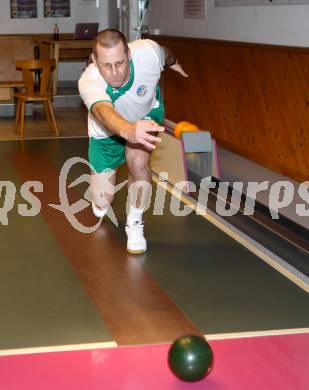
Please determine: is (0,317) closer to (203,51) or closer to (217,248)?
(217,248)

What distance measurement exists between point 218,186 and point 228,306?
2193mm

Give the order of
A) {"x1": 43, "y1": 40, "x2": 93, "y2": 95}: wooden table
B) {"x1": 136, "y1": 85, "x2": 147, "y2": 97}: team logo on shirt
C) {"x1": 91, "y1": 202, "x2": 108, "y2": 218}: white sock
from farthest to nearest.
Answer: {"x1": 43, "y1": 40, "x2": 93, "y2": 95}: wooden table
{"x1": 91, "y1": 202, "x2": 108, "y2": 218}: white sock
{"x1": 136, "y1": 85, "x2": 147, "y2": 97}: team logo on shirt

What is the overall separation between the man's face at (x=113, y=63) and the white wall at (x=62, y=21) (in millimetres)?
8740

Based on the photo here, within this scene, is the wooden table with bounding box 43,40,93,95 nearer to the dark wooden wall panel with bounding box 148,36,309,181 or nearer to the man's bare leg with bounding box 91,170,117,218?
the dark wooden wall panel with bounding box 148,36,309,181

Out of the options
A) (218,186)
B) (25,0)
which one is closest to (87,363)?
(218,186)

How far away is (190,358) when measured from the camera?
2326 millimetres

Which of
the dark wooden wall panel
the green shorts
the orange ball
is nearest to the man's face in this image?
the green shorts

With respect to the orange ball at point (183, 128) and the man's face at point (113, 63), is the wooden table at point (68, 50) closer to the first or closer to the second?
the orange ball at point (183, 128)

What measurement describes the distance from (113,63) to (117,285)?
40.6 inches

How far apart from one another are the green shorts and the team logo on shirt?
378 millimetres

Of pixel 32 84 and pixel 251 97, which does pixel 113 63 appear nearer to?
pixel 251 97

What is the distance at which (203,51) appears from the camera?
24.3ft

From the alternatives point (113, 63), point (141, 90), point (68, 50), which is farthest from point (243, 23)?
point (68, 50)

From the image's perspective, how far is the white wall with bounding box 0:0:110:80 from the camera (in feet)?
38.2
